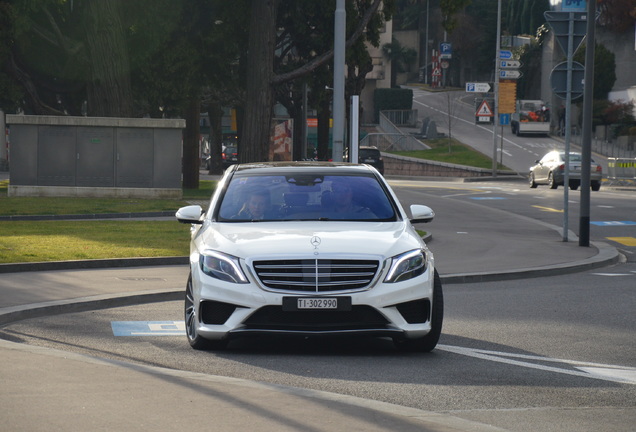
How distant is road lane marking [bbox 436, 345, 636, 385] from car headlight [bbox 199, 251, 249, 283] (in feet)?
6.35

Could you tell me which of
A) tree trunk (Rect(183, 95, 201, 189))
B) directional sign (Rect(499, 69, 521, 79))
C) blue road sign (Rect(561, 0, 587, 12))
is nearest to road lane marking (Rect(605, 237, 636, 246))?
blue road sign (Rect(561, 0, 587, 12))

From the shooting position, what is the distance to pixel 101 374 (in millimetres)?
7531

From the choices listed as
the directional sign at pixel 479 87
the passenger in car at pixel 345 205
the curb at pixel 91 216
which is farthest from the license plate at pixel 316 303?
the directional sign at pixel 479 87

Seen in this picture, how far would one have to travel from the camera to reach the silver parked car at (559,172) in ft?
138

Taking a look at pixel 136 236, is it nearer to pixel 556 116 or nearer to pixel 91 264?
pixel 91 264

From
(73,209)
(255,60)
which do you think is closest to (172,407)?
(73,209)

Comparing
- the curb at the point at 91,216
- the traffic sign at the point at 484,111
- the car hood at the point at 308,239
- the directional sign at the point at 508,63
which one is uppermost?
the directional sign at the point at 508,63

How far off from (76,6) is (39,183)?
790cm

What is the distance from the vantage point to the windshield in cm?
1001

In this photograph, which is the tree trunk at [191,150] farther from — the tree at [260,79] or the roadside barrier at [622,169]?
the roadside barrier at [622,169]

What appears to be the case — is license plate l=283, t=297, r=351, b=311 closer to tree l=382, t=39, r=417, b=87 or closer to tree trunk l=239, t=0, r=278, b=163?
tree trunk l=239, t=0, r=278, b=163

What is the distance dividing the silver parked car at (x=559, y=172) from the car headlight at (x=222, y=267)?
110 feet

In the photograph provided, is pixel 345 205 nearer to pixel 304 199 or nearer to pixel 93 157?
pixel 304 199

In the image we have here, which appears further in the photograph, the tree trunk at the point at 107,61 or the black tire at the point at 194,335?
the tree trunk at the point at 107,61
